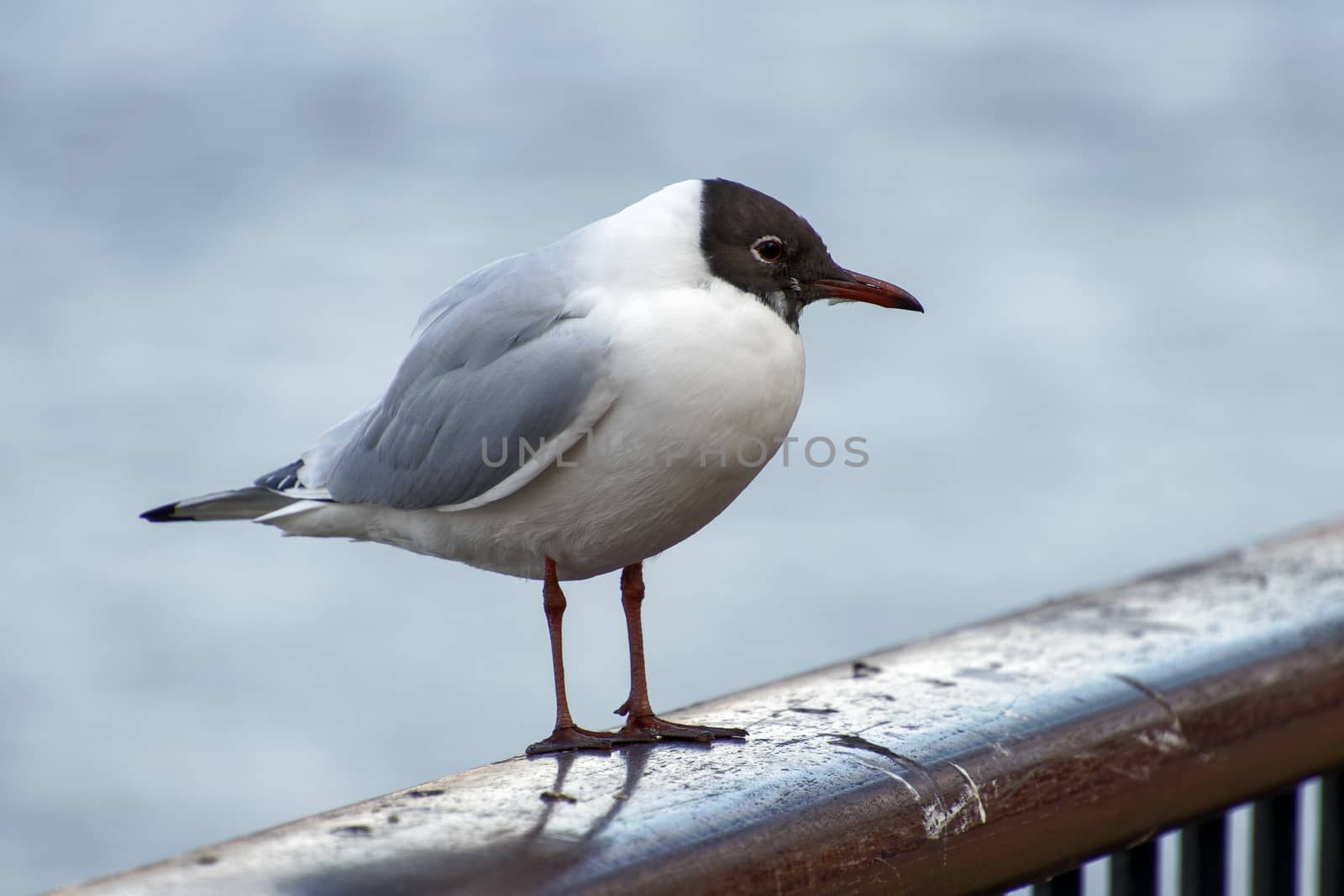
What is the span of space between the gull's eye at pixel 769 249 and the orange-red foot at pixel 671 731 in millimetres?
383

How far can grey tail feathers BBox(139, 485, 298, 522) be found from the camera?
5.53 feet

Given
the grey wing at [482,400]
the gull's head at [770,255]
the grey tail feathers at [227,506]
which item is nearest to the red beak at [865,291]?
the gull's head at [770,255]

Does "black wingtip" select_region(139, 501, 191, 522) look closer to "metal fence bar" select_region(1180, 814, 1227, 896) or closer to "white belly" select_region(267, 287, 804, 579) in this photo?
"white belly" select_region(267, 287, 804, 579)

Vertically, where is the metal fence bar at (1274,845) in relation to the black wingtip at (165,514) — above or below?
below

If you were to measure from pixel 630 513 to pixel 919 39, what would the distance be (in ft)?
27.9

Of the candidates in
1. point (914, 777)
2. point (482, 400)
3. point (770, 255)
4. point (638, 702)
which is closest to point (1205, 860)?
point (914, 777)

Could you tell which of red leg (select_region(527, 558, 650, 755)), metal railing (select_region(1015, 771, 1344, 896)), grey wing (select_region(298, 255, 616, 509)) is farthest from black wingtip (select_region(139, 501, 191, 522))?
metal railing (select_region(1015, 771, 1344, 896))

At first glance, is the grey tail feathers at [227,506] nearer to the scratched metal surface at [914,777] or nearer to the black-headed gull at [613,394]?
the black-headed gull at [613,394]

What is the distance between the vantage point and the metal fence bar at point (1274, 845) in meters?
1.49

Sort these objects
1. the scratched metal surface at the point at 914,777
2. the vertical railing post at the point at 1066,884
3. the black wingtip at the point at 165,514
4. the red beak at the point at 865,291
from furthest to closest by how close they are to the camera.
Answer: the black wingtip at the point at 165,514
the red beak at the point at 865,291
the vertical railing post at the point at 1066,884
the scratched metal surface at the point at 914,777

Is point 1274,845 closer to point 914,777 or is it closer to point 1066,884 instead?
point 1066,884

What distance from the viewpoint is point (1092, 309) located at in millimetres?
6773

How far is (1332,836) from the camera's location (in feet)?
5.09

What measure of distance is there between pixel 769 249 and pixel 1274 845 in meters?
0.66
